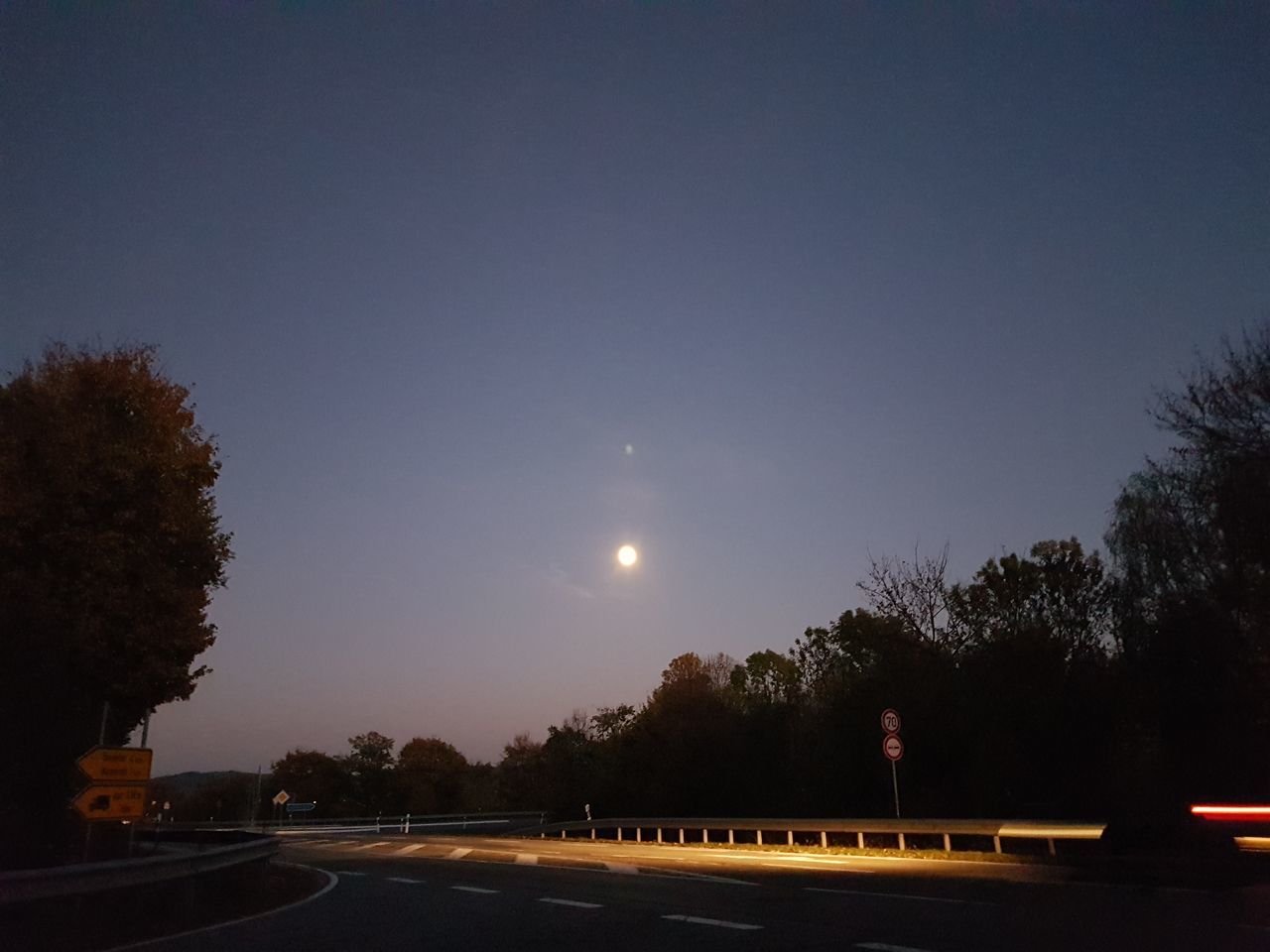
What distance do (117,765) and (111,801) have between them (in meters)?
0.51

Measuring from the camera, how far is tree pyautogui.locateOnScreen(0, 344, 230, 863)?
17000 mm

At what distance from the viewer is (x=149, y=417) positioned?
68.4 ft

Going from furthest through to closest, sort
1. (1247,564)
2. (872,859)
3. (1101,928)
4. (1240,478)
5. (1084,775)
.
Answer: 1. (1084,775)
2. (1247,564)
3. (1240,478)
4. (872,859)
5. (1101,928)

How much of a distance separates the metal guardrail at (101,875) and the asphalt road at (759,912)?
0.93 metres

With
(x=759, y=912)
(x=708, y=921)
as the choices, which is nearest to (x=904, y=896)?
(x=759, y=912)

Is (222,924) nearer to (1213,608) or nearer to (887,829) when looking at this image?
(887,829)

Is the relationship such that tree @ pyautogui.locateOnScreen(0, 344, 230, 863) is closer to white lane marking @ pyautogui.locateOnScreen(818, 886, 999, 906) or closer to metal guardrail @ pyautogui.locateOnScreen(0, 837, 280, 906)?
metal guardrail @ pyautogui.locateOnScreen(0, 837, 280, 906)

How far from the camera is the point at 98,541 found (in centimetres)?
1908

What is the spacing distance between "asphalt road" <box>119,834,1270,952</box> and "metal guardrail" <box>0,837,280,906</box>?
3.06 ft

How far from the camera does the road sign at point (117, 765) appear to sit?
44.3 ft

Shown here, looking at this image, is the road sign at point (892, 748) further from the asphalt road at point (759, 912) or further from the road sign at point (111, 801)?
the road sign at point (111, 801)

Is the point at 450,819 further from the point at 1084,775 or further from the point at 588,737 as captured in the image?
the point at 1084,775

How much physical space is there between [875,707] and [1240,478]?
13195 millimetres

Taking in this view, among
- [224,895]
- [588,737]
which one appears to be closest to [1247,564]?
[224,895]
